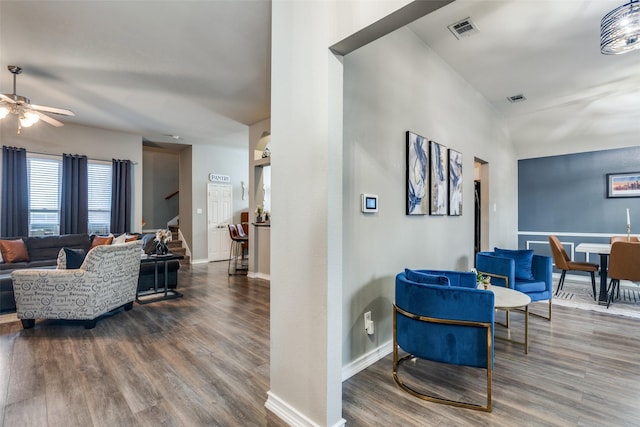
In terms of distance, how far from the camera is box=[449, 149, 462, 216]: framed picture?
3.68m

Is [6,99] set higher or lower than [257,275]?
higher

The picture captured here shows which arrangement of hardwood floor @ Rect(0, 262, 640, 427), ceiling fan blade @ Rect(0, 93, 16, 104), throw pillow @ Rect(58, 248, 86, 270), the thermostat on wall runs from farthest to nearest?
ceiling fan blade @ Rect(0, 93, 16, 104) → throw pillow @ Rect(58, 248, 86, 270) → the thermostat on wall → hardwood floor @ Rect(0, 262, 640, 427)

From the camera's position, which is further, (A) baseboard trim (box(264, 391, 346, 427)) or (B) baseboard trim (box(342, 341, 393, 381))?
(B) baseboard trim (box(342, 341, 393, 381))

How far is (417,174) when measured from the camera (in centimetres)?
306

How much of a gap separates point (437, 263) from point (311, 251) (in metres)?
2.33

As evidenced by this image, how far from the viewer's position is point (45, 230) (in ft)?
18.4

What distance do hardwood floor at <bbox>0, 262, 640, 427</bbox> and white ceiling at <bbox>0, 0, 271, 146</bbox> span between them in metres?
3.11

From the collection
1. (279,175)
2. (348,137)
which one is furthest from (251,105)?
(279,175)

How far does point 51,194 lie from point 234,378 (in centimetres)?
599

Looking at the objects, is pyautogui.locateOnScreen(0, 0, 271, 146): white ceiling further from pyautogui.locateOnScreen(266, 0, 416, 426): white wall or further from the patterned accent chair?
the patterned accent chair

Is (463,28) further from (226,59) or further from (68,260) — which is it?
(68,260)

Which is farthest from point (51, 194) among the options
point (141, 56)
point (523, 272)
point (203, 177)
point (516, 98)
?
point (516, 98)

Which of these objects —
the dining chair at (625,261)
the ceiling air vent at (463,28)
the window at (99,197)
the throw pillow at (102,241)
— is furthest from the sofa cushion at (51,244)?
the dining chair at (625,261)

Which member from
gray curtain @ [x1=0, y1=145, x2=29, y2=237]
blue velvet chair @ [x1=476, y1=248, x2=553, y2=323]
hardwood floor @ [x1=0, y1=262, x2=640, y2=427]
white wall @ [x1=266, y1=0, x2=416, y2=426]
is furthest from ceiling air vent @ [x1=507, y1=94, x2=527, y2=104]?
gray curtain @ [x1=0, y1=145, x2=29, y2=237]
